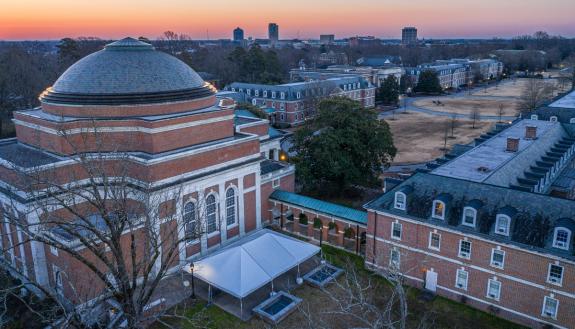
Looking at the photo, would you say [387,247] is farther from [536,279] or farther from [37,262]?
[37,262]

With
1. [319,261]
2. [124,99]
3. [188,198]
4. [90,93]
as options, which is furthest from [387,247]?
[90,93]

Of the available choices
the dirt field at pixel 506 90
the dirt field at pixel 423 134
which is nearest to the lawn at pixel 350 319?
the dirt field at pixel 423 134

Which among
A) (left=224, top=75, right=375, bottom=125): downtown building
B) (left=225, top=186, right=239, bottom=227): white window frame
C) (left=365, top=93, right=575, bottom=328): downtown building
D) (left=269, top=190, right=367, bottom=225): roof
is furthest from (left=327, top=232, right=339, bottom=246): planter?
(left=224, top=75, right=375, bottom=125): downtown building

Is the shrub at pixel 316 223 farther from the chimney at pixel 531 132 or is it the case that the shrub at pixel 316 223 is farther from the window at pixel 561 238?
the chimney at pixel 531 132

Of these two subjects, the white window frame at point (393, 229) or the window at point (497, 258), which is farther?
the white window frame at point (393, 229)

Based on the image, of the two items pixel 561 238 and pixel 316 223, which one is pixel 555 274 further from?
pixel 316 223

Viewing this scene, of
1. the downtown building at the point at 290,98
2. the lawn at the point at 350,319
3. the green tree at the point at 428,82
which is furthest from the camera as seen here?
the green tree at the point at 428,82
